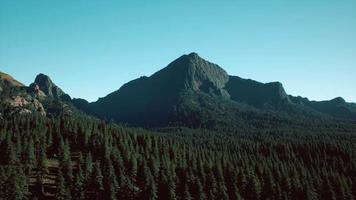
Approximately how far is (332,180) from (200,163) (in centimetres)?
4816

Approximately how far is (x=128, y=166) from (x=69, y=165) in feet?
74.8

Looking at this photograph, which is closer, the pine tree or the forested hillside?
the pine tree

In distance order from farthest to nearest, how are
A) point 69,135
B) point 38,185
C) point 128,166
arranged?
point 69,135
point 128,166
point 38,185

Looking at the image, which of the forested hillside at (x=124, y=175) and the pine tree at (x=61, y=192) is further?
the forested hillside at (x=124, y=175)

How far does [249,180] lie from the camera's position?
122 m

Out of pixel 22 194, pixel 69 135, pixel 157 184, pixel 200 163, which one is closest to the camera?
pixel 22 194

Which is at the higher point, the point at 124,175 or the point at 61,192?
the point at 124,175

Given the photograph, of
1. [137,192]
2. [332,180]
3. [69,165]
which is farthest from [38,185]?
[332,180]

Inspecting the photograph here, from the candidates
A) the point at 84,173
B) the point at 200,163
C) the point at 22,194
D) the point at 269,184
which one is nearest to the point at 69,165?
the point at 84,173

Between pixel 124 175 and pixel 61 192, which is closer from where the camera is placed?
pixel 61 192

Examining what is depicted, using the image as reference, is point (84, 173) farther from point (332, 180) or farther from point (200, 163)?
point (332, 180)

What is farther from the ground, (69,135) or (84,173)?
(69,135)

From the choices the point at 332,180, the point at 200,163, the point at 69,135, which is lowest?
the point at 332,180

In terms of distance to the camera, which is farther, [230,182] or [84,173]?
[230,182]
